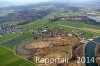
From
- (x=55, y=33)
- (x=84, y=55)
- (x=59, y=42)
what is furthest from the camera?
(x=55, y=33)

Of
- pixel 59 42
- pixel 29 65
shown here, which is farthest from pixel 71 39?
pixel 29 65

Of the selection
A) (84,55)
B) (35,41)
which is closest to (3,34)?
(35,41)

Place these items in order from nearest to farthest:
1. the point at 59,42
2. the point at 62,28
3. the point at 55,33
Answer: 1. the point at 59,42
2. the point at 55,33
3. the point at 62,28

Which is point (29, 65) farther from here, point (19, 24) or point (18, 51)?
point (19, 24)

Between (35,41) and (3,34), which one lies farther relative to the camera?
(3,34)

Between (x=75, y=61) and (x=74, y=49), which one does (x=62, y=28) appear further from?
(x=75, y=61)

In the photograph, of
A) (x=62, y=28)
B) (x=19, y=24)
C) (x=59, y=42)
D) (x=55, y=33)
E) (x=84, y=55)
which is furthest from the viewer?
Result: (x=19, y=24)
